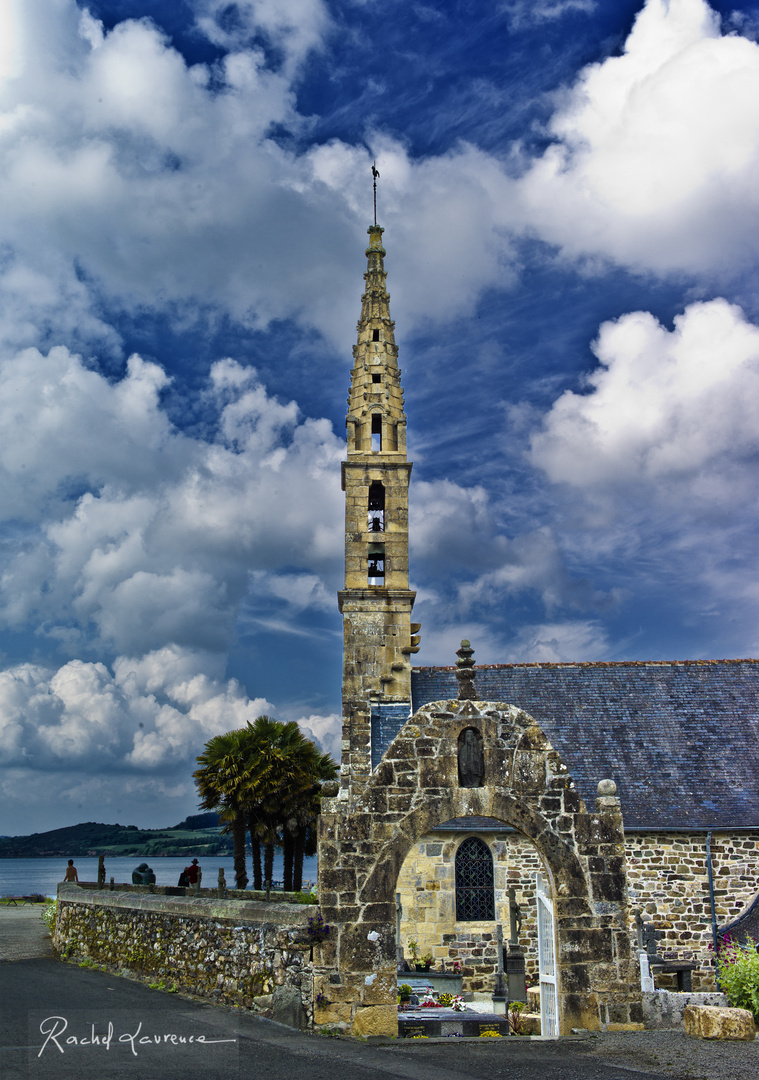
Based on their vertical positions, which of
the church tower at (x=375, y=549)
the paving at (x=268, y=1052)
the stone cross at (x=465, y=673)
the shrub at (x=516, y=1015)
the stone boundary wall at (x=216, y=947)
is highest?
the church tower at (x=375, y=549)

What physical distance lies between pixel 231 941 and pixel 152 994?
205 centimetres

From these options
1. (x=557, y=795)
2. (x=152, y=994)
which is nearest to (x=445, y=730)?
(x=557, y=795)

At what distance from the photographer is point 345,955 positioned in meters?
10.5

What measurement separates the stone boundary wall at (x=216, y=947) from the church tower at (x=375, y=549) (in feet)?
25.0

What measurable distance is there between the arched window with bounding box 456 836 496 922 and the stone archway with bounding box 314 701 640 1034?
9308mm

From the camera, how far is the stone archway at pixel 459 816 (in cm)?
1052

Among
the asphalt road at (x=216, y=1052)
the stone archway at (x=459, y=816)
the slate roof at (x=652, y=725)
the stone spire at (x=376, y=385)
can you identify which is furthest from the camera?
the stone spire at (x=376, y=385)

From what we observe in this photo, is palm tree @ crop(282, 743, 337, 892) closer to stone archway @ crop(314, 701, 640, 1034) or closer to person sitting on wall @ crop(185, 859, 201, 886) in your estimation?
person sitting on wall @ crop(185, 859, 201, 886)

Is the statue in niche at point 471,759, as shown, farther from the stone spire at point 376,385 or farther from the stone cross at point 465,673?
the stone spire at point 376,385

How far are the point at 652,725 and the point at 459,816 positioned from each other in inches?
508

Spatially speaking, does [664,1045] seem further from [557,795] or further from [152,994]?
[152,994]
